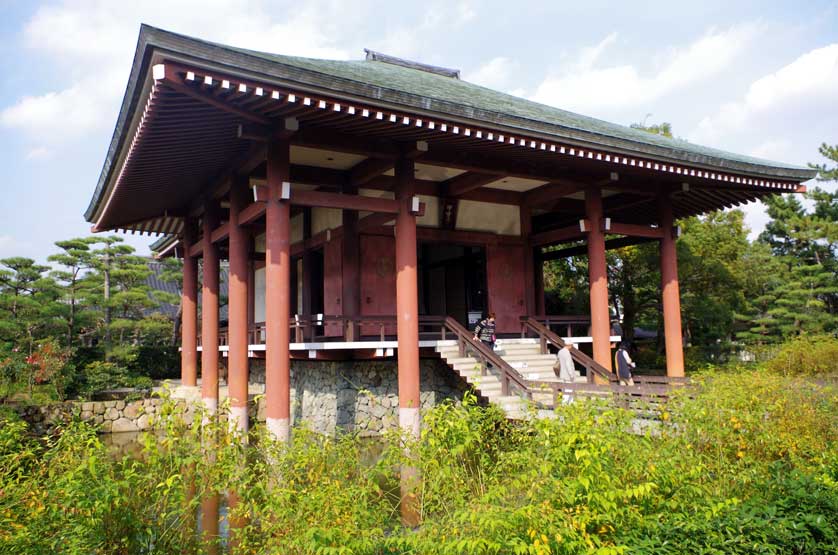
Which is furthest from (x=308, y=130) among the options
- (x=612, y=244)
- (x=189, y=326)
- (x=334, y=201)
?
(x=189, y=326)

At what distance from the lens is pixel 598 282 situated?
1513 cm

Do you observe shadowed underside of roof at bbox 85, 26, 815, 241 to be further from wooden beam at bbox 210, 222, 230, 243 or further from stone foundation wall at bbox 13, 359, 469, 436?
stone foundation wall at bbox 13, 359, 469, 436

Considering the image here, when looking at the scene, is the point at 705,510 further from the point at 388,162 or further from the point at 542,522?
the point at 388,162

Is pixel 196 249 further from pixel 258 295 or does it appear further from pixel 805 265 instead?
pixel 805 265

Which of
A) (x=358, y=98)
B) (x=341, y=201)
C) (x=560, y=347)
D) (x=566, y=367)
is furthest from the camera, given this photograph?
(x=560, y=347)

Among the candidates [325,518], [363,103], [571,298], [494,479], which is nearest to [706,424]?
[494,479]

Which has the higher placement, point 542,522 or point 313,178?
point 313,178

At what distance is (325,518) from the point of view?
4.82 m

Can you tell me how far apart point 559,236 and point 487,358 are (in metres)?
4.89

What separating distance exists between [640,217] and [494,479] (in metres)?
16.2

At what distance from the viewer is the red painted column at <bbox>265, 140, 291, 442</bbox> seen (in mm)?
11031

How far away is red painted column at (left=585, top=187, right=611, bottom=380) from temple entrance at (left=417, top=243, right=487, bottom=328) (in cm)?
298

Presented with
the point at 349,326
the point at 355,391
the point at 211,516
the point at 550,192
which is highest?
the point at 550,192

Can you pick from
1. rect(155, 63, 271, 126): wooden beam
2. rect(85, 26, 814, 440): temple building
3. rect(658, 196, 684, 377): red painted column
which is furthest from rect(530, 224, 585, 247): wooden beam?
rect(155, 63, 271, 126): wooden beam
